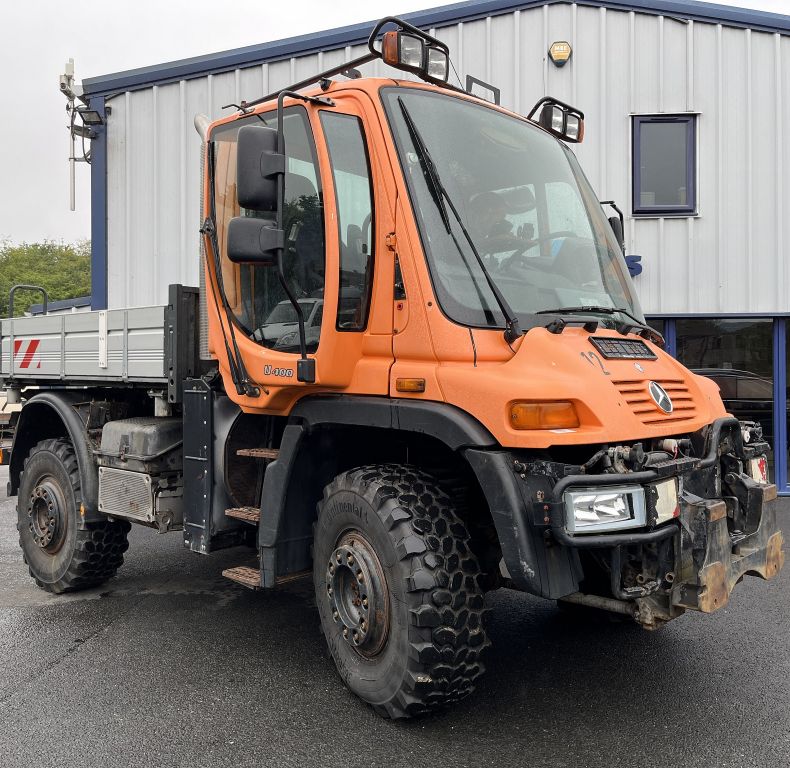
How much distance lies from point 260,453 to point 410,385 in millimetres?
1149

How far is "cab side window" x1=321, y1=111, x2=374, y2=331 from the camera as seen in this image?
359 centimetres

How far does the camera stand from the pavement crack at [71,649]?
151 inches

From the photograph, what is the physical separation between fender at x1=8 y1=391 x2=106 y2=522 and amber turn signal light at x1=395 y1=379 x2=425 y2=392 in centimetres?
278

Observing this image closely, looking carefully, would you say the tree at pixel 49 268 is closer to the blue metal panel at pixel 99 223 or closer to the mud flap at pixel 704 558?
the blue metal panel at pixel 99 223

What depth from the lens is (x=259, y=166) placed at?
3428mm

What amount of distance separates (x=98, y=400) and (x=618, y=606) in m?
3.91

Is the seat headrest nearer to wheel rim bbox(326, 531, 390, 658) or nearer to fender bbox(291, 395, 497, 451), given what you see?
fender bbox(291, 395, 497, 451)

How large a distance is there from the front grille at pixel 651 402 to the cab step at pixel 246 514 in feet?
6.46

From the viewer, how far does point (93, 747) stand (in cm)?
325

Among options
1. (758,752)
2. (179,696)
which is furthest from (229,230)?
(758,752)

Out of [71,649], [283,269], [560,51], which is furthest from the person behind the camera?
[560,51]

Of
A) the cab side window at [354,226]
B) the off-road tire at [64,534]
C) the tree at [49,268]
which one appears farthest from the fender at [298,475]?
the tree at [49,268]

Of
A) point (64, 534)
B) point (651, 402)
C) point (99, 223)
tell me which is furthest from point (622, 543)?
point (99, 223)

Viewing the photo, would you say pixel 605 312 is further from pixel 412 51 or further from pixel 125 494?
pixel 125 494
